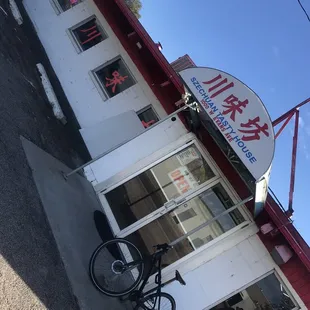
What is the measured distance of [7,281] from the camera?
4.38m

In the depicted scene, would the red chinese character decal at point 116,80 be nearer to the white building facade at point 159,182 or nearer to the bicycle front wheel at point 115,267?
the white building facade at point 159,182

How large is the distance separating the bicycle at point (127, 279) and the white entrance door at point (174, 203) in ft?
2.17

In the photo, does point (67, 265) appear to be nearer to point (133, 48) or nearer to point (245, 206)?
point (245, 206)

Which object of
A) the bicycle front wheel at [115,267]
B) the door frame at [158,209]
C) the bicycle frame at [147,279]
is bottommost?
the bicycle frame at [147,279]

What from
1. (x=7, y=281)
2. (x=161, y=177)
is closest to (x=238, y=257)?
(x=161, y=177)

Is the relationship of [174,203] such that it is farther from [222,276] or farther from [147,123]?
[147,123]

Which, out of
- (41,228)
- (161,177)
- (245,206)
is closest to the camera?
(41,228)

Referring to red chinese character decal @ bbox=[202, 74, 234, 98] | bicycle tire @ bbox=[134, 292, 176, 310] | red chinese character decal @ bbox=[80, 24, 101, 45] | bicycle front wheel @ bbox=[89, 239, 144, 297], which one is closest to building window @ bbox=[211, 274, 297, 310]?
bicycle tire @ bbox=[134, 292, 176, 310]

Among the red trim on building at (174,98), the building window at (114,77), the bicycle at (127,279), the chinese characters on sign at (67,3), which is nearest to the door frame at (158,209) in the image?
the red trim on building at (174,98)

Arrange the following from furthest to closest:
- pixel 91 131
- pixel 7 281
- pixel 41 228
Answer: pixel 91 131 < pixel 41 228 < pixel 7 281

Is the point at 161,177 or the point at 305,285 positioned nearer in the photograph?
the point at 305,285

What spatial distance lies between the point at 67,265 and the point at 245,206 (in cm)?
380

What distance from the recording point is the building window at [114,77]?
1008 centimetres

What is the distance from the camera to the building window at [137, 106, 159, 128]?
9.44 m
